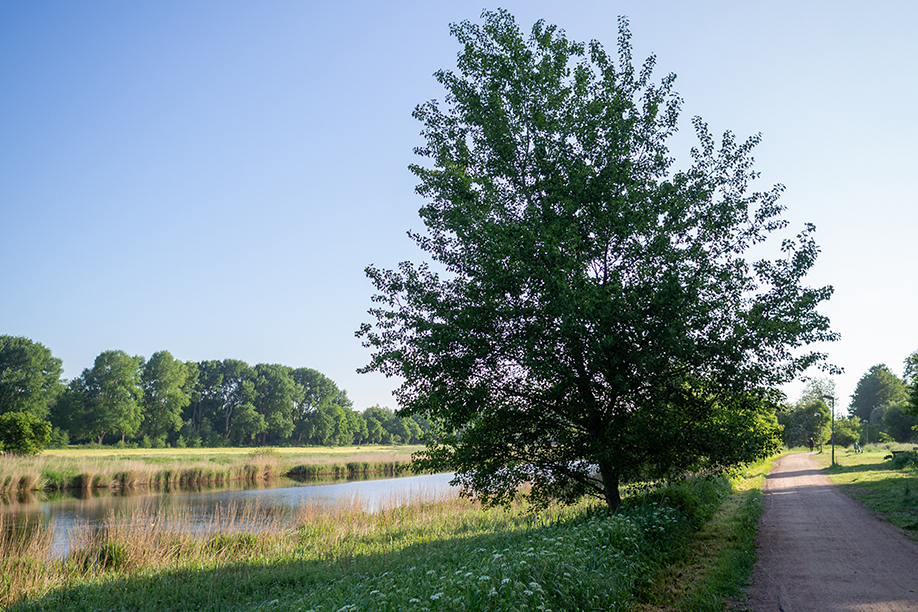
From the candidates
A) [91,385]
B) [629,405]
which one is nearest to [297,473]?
[629,405]

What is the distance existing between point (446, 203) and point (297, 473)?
137 ft

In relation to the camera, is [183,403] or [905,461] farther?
[183,403]

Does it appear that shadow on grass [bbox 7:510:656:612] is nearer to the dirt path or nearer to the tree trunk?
the tree trunk

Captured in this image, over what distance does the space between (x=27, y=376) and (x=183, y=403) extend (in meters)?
23.6

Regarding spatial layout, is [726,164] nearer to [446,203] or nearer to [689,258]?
[689,258]

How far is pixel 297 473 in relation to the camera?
48.2 metres

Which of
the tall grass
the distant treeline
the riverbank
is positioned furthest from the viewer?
the distant treeline

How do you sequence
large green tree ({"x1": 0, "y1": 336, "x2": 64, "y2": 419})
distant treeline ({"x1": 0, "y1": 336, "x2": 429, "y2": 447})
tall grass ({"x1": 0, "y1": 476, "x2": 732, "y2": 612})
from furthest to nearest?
distant treeline ({"x1": 0, "y1": 336, "x2": 429, "y2": 447})
large green tree ({"x1": 0, "y1": 336, "x2": 64, "y2": 419})
tall grass ({"x1": 0, "y1": 476, "x2": 732, "y2": 612})

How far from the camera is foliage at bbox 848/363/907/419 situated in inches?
5022

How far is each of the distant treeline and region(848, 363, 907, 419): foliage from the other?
110057 mm

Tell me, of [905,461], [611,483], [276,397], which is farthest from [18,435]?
[276,397]

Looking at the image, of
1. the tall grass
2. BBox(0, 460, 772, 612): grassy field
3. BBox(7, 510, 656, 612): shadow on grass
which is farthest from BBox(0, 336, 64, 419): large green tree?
BBox(7, 510, 656, 612): shadow on grass

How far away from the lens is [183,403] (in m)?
97.6

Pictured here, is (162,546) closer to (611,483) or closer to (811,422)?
(611,483)
